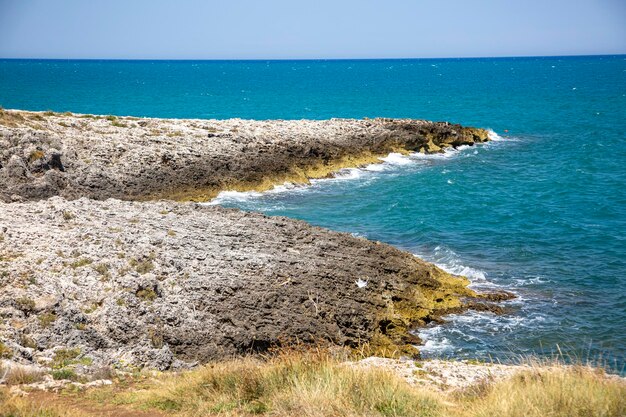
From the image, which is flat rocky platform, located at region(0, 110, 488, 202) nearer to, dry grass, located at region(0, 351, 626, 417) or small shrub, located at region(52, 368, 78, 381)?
small shrub, located at region(52, 368, 78, 381)

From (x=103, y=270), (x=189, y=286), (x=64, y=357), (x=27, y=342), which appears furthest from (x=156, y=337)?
(x=103, y=270)

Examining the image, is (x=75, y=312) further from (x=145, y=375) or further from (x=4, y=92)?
(x=4, y=92)

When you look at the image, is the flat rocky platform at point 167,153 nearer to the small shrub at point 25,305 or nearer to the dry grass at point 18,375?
the small shrub at point 25,305

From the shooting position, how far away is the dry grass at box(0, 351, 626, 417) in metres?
10.0

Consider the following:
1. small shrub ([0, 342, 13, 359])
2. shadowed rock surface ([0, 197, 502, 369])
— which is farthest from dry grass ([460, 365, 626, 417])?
small shrub ([0, 342, 13, 359])

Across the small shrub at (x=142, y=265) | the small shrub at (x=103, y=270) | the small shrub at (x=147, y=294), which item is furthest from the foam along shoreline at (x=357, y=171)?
the small shrub at (x=147, y=294)

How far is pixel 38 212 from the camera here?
78.7 feet

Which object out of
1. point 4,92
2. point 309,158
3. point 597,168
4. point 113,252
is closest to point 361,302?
point 113,252

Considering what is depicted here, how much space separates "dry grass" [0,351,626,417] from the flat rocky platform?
68.1 ft

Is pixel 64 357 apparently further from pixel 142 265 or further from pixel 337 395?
pixel 337 395

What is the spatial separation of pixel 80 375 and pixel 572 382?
10.3 m

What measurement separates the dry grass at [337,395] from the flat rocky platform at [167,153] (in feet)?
68.1

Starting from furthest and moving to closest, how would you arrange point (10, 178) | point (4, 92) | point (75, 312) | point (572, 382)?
point (4, 92) < point (10, 178) < point (75, 312) < point (572, 382)

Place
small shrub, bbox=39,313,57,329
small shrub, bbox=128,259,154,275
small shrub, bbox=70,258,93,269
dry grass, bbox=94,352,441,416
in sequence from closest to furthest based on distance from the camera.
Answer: dry grass, bbox=94,352,441,416 < small shrub, bbox=39,313,57,329 < small shrub, bbox=70,258,93,269 < small shrub, bbox=128,259,154,275
